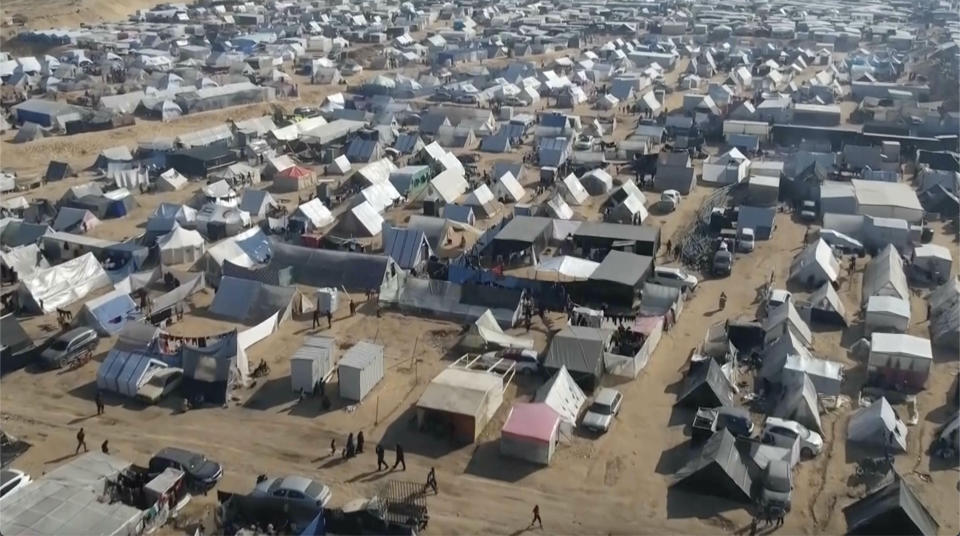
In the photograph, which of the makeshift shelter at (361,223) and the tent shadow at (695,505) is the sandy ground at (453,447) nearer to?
the tent shadow at (695,505)

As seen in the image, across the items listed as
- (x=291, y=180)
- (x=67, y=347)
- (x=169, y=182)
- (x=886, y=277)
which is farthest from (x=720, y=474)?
(x=169, y=182)

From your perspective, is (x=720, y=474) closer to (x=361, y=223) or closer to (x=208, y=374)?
A: (x=208, y=374)

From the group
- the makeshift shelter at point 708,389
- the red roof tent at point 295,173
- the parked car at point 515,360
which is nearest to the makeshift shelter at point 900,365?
the makeshift shelter at point 708,389

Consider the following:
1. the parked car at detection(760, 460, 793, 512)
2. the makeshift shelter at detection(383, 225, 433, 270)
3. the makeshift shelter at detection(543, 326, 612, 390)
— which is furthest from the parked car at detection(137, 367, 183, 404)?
the parked car at detection(760, 460, 793, 512)

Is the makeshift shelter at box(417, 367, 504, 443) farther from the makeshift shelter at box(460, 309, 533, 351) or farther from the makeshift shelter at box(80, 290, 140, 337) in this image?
the makeshift shelter at box(80, 290, 140, 337)

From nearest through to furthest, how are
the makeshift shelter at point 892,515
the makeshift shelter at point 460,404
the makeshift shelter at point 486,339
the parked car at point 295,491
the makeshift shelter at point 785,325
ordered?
1. the makeshift shelter at point 892,515
2. the parked car at point 295,491
3. the makeshift shelter at point 460,404
4. the makeshift shelter at point 785,325
5. the makeshift shelter at point 486,339

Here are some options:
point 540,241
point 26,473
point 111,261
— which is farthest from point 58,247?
point 540,241

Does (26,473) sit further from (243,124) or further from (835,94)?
(835,94)
